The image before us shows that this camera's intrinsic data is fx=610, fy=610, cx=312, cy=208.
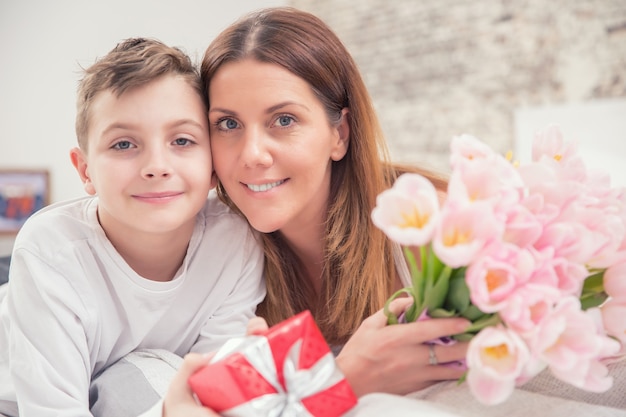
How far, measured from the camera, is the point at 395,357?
2.88 feet

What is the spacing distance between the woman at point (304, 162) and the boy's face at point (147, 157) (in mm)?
104

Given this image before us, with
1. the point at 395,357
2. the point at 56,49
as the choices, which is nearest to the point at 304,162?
the point at 395,357

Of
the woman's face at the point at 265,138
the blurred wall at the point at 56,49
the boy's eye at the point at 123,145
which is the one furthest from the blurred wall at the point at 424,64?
the boy's eye at the point at 123,145

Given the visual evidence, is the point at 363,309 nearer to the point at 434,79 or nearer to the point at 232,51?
the point at 232,51

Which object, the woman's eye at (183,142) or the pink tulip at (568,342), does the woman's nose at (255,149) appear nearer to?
the woman's eye at (183,142)

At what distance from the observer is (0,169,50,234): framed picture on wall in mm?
4844

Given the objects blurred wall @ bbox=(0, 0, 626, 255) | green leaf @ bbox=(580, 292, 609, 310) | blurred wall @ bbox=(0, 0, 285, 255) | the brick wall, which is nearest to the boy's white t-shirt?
green leaf @ bbox=(580, 292, 609, 310)

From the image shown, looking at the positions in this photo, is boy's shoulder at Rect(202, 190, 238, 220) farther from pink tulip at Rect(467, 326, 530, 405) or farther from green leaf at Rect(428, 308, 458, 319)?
pink tulip at Rect(467, 326, 530, 405)

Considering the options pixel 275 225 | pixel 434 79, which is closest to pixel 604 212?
pixel 275 225

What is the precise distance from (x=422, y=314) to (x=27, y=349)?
0.77 m

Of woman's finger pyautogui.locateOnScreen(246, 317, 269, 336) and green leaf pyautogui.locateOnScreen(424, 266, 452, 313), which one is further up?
green leaf pyautogui.locateOnScreen(424, 266, 452, 313)

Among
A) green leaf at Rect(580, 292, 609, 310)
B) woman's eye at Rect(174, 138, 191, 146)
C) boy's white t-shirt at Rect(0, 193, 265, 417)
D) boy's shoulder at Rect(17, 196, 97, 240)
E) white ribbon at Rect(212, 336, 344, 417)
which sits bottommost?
boy's white t-shirt at Rect(0, 193, 265, 417)

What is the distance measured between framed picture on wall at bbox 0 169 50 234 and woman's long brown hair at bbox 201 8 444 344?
3842mm

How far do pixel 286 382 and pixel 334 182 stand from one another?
96 centimetres
